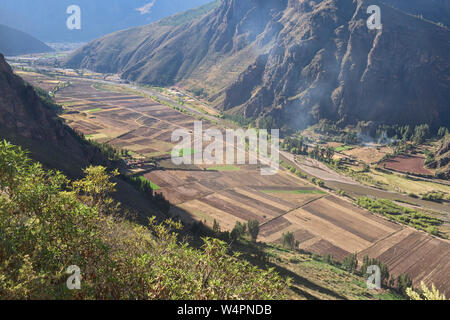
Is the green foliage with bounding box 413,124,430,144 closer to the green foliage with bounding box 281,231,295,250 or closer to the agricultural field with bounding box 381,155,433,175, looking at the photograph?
the agricultural field with bounding box 381,155,433,175

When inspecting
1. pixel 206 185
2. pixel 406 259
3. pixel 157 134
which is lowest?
pixel 406 259

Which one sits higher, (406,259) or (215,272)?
(215,272)

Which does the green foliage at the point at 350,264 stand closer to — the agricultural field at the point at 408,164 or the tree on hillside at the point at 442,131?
the agricultural field at the point at 408,164

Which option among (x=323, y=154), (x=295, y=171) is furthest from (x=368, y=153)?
(x=295, y=171)

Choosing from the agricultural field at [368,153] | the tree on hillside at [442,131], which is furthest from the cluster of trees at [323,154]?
the tree on hillside at [442,131]

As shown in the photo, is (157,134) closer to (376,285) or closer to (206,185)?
(206,185)
